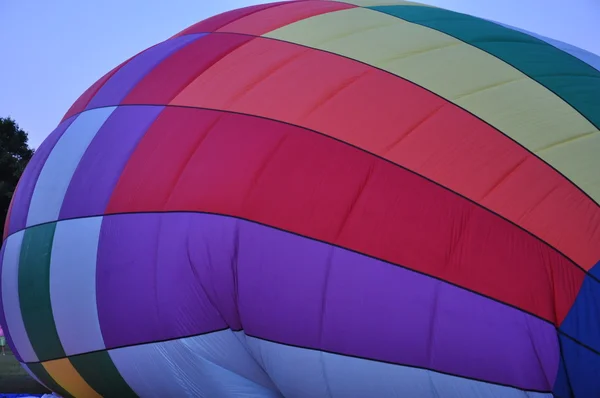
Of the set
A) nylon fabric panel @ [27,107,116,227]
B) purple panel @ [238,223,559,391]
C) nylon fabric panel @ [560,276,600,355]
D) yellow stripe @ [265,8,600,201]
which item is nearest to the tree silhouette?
nylon fabric panel @ [27,107,116,227]

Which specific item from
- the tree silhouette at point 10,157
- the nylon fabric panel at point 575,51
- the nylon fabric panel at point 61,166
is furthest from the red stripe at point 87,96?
the tree silhouette at point 10,157

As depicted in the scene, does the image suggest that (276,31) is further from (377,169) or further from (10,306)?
(10,306)

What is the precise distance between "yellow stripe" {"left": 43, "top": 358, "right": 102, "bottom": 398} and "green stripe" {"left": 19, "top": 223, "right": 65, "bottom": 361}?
0.06 m

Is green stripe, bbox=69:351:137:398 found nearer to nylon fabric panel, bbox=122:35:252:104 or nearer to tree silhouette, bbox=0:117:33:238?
nylon fabric panel, bbox=122:35:252:104

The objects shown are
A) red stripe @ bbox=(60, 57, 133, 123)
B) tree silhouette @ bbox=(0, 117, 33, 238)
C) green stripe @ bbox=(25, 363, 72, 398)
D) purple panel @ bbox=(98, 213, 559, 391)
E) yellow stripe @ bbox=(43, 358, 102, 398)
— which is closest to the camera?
purple panel @ bbox=(98, 213, 559, 391)

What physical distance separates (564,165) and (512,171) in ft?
0.86

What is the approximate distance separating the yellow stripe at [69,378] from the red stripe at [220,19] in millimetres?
2723

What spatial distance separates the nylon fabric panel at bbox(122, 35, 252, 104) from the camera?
432 centimetres

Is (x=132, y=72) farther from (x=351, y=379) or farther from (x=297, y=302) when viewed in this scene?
(x=351, y=379)

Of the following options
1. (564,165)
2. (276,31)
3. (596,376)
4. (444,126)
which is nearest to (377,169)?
(444,126)

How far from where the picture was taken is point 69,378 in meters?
4.30

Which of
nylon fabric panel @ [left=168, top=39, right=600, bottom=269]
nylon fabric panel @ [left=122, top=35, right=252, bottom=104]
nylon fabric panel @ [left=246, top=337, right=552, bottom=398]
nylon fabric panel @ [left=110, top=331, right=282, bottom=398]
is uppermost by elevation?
nylon fabric panel @ [left=122, top=35, right=252, bottom=104]

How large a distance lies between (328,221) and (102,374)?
1.98 m

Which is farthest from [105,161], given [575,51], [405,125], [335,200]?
[575,51]
